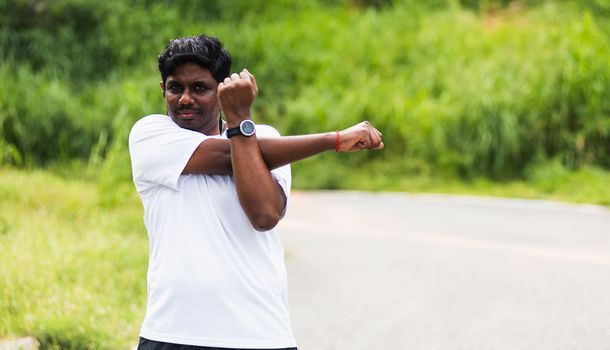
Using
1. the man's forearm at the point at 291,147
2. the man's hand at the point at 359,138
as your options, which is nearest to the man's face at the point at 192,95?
the man's forearm at the point at 291,147

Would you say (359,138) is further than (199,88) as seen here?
No

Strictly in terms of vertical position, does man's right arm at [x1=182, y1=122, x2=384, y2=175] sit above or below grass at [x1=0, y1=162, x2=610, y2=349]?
above

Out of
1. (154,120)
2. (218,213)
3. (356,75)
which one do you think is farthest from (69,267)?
(356,75)

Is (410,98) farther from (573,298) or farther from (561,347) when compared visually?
(561,347)

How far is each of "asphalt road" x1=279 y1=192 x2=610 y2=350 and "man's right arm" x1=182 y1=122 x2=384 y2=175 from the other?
3986 mm

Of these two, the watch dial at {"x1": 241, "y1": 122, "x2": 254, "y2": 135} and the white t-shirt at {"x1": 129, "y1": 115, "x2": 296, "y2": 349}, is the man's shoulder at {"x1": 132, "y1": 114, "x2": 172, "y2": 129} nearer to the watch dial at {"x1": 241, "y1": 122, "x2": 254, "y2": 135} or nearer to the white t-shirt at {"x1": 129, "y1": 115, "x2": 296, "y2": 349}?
the white t-shirt at {"x1": 129, "y1": 115, "x2": 296, "y2": 349}

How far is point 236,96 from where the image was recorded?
9.45 ft

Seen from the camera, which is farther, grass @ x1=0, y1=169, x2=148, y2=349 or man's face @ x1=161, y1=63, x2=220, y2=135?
grass @ x1=0, y1=169, x2=148, y2=349

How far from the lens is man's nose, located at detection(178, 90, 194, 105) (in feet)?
10.1

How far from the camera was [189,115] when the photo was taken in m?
3.15

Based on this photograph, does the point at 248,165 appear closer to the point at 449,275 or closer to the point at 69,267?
the point at 69,267

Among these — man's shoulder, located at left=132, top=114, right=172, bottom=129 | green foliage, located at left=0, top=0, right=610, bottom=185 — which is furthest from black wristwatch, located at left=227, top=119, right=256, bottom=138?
green foliage, located at left=0, top=0, right=610, bottom=185

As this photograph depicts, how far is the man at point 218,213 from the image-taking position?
291 centimetres

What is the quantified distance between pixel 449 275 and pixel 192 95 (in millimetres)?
6651
